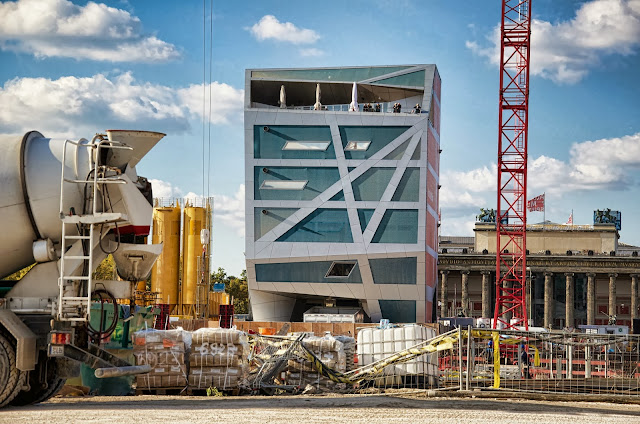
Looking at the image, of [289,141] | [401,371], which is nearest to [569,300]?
[289,141]

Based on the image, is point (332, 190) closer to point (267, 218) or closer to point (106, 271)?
point (267, 218)

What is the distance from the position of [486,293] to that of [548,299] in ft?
26.7

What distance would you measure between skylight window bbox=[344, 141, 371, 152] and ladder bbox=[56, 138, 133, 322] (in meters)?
52.3

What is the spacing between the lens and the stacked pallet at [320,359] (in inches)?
898

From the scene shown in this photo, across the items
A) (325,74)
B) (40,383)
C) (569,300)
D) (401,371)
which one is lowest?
(569,300)

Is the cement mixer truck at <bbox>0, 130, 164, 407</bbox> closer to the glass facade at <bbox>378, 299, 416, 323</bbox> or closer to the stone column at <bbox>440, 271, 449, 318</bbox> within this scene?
the glass facade at <bbox>378, 299, 416, 323</bbox>

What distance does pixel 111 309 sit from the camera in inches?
728

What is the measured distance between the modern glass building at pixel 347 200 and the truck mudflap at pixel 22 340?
52.7m

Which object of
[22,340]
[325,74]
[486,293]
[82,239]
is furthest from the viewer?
[486,293]

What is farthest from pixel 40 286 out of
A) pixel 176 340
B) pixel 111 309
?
pixel 176 340

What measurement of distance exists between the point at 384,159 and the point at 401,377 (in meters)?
45.9

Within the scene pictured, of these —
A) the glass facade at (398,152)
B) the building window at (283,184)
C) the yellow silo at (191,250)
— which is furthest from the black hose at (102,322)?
the glass facade at (398,152)

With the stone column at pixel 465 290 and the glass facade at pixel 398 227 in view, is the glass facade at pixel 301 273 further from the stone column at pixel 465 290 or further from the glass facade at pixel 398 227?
the stone column at pixel 465 290

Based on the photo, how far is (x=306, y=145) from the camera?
70.2 m
